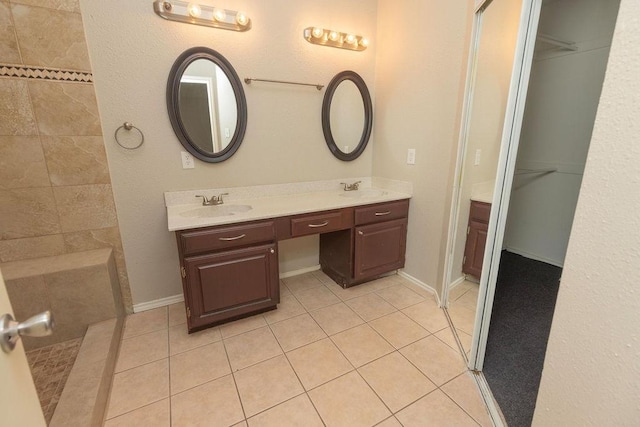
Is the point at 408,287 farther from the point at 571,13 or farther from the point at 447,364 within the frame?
the point at 571,13

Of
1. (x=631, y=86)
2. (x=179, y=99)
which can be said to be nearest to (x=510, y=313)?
(x=631, y=86)

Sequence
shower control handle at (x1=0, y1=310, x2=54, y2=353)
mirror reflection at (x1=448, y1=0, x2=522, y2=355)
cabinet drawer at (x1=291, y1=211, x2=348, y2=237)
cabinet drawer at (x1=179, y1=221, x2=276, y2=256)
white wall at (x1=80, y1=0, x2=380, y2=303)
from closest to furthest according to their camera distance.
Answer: shower control handle at (x1=0, y1=310, x2=54, y2=353) → mirror reflection at (x1=448, y1=0, x2=522, y2=355) → cabinet drawer at (x1=179, y1=221, x2=276, y2=256) → white wall at (x1=80, y1=0, x2=380, y2=303) → cabinet drawer at (x1=291, y1=211, x2=348, y2=237)

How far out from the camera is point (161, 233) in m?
2.15

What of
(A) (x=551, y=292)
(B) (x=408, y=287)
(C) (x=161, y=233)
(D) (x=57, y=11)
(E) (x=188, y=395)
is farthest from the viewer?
(B) (x=408, y=287)

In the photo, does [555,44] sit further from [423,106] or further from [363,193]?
[363,193]

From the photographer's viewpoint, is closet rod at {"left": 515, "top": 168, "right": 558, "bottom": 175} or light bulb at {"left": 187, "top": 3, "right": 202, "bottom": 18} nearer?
light bulb at {"left": 187, "top": 3, "right": 202, "bottom": 18}

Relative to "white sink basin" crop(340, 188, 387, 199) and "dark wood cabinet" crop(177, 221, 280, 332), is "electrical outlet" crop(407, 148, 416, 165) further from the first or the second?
"dark wood cabinet" crop(177, 221, 280, 332)

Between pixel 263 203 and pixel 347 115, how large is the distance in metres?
1.16

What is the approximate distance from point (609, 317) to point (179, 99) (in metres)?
2.37

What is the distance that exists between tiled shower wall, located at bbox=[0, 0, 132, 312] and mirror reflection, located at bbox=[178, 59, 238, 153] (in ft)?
1.76

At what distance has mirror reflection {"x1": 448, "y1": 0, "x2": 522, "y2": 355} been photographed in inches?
58.5

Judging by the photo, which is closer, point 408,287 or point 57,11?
point 57,11

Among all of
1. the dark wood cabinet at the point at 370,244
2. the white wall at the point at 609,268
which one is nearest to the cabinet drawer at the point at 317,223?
the dark wood cabinet at the point at 370,244

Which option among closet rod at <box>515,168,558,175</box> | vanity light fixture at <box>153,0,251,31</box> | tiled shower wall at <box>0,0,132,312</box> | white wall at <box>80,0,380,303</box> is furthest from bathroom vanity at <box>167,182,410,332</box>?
vanity light fixture at <box>153,0,251,31</box>
